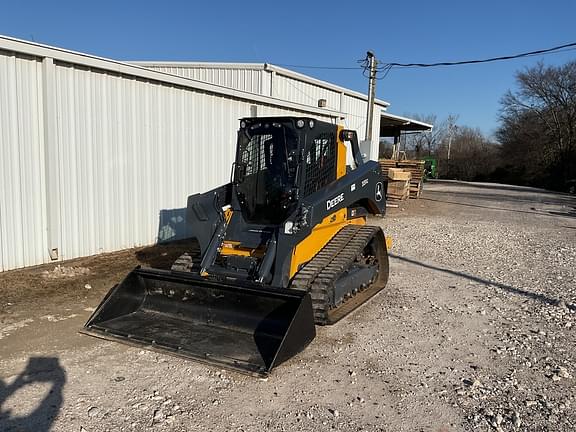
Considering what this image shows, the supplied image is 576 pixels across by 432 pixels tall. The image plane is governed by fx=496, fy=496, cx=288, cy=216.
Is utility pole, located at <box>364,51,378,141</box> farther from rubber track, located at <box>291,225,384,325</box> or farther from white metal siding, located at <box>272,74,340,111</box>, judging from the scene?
rubber track, located at <box>291,225,384,325</box>

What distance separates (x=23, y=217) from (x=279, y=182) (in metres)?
4.48

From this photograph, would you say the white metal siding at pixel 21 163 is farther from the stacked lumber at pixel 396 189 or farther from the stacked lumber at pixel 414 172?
the stacked lumber at pixel 414 172

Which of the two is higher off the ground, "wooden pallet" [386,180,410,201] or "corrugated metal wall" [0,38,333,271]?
"corrugated metal wall" [0,38,333,271]

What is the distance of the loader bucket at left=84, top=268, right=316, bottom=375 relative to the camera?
457 centimetres

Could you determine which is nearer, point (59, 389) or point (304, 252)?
point (59, 389)

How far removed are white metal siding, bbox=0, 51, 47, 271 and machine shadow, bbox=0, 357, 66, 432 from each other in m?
3.76

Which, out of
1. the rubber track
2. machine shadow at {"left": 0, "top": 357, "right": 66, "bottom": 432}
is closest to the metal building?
machine shadow at {"left": 0, "top": 357, "right": 66, "bottom": 432}

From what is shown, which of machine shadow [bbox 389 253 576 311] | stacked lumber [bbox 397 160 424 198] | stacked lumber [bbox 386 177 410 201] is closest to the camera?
machine shadow [bbox 389 253 576 311]

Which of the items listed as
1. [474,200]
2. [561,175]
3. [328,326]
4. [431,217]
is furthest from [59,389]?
[561,175]

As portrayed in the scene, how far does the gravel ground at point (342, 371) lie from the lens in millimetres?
3754

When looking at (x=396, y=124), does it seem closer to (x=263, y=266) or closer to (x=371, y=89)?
(x=371, y=89)

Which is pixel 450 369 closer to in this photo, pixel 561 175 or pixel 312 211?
pixel 312 211

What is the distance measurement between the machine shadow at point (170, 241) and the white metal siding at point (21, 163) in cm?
186

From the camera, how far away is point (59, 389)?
4133 mm
